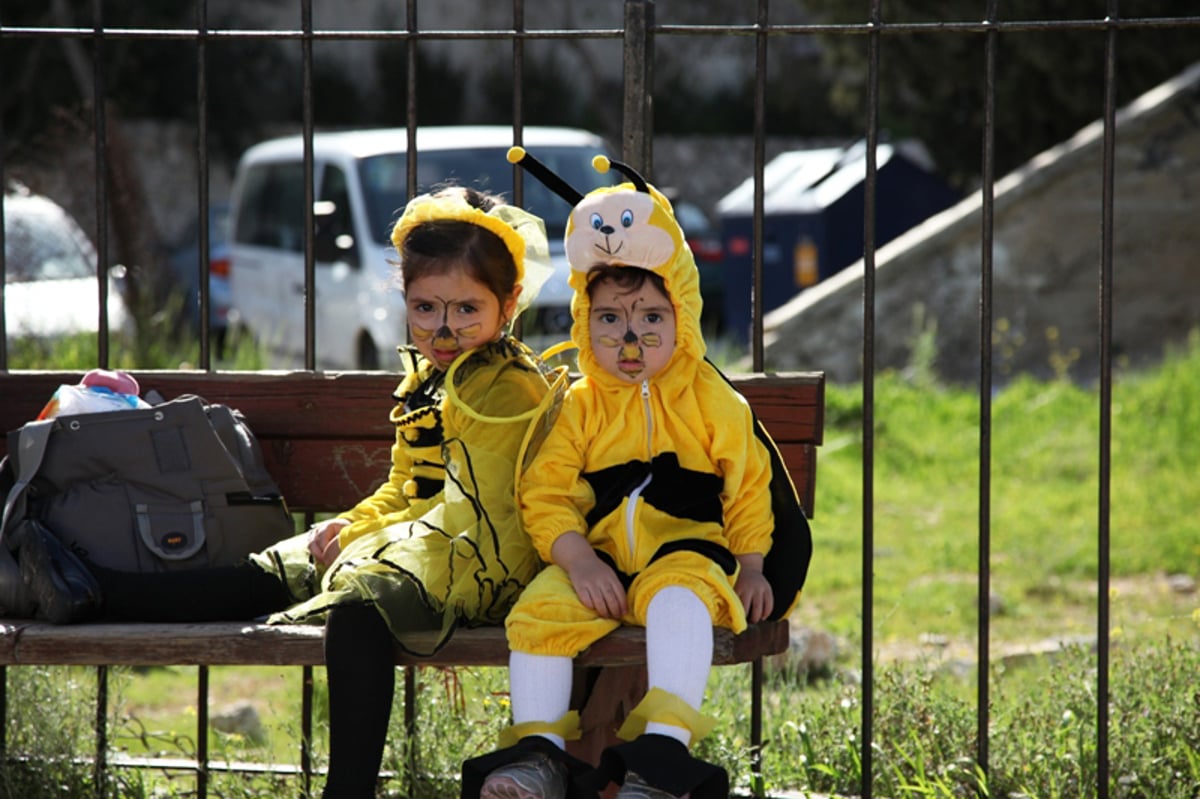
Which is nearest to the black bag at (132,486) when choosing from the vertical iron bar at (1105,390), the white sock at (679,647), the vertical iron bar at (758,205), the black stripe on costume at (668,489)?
the black stripe on costume at (668,489)

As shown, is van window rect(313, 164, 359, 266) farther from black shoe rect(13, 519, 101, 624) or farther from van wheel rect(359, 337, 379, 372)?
black shoe rect(13, 519, 101, 624)

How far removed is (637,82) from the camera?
2.99 m

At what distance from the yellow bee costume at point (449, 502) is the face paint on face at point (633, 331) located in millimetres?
175

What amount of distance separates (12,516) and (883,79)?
1176cm

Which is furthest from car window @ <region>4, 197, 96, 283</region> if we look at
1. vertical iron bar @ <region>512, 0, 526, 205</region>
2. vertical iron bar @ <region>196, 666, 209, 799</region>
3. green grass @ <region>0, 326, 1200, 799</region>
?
vertical iron bar @ <region>512, 0, 526, 205</region>

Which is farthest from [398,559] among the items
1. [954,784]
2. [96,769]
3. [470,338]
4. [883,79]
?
[883,79]

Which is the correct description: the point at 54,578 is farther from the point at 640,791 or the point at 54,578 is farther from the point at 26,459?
the point at 640,791

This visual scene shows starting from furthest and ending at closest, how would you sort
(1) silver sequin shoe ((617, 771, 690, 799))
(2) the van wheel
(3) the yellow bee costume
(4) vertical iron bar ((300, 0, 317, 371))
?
(2) the van wheel, (4) vertical iron bar ((300, 0, 317, 371)), (3) the yellow bee costume, (1) silver sequin shoe ((617, 771, 690, 799))

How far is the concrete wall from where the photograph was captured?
7945 millimetres

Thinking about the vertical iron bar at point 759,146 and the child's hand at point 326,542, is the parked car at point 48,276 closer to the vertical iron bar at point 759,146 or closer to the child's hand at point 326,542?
the child's hand at point 326,542

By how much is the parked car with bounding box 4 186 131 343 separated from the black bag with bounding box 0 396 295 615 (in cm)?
369

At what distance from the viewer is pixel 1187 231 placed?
8008mm

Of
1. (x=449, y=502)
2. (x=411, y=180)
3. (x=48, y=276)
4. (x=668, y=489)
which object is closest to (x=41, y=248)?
(x=48, y=276)

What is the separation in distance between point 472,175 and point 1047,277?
3.22 m
